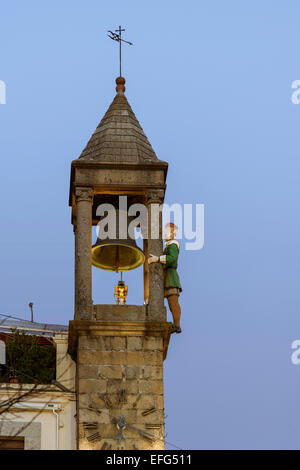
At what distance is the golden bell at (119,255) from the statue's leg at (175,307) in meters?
1.79

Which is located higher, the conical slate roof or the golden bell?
the conical slate roof

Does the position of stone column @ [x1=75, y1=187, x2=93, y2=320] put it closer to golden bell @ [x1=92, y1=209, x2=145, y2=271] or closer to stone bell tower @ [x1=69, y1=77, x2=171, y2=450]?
stone bell tower @ [x1=69, y1=77, x2=171, y2=450]

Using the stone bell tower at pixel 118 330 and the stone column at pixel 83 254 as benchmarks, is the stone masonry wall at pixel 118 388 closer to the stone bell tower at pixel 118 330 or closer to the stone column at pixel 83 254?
the stone bell tower at pixel 118 330

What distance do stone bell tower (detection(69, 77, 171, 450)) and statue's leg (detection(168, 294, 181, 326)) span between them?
23 cm

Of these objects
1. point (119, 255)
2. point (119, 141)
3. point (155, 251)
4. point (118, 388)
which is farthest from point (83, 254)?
point (118, 388)

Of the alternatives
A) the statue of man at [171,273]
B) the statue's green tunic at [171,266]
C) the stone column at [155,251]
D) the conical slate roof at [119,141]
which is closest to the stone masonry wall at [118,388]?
the stone column at [155,251]

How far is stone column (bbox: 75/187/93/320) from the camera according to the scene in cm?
3334

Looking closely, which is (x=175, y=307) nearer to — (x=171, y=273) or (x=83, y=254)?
(x=171, y=273)

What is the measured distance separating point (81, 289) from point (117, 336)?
53.4 inches

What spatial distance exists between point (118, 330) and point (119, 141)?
4711 mm

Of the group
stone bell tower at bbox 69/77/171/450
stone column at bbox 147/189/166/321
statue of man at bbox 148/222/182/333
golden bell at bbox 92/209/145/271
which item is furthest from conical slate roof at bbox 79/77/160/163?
statue of man at bbox 148/222/182/333

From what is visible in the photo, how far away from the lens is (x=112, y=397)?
106ft

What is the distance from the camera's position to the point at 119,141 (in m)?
35.3

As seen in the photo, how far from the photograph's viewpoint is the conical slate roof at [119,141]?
115 feet
